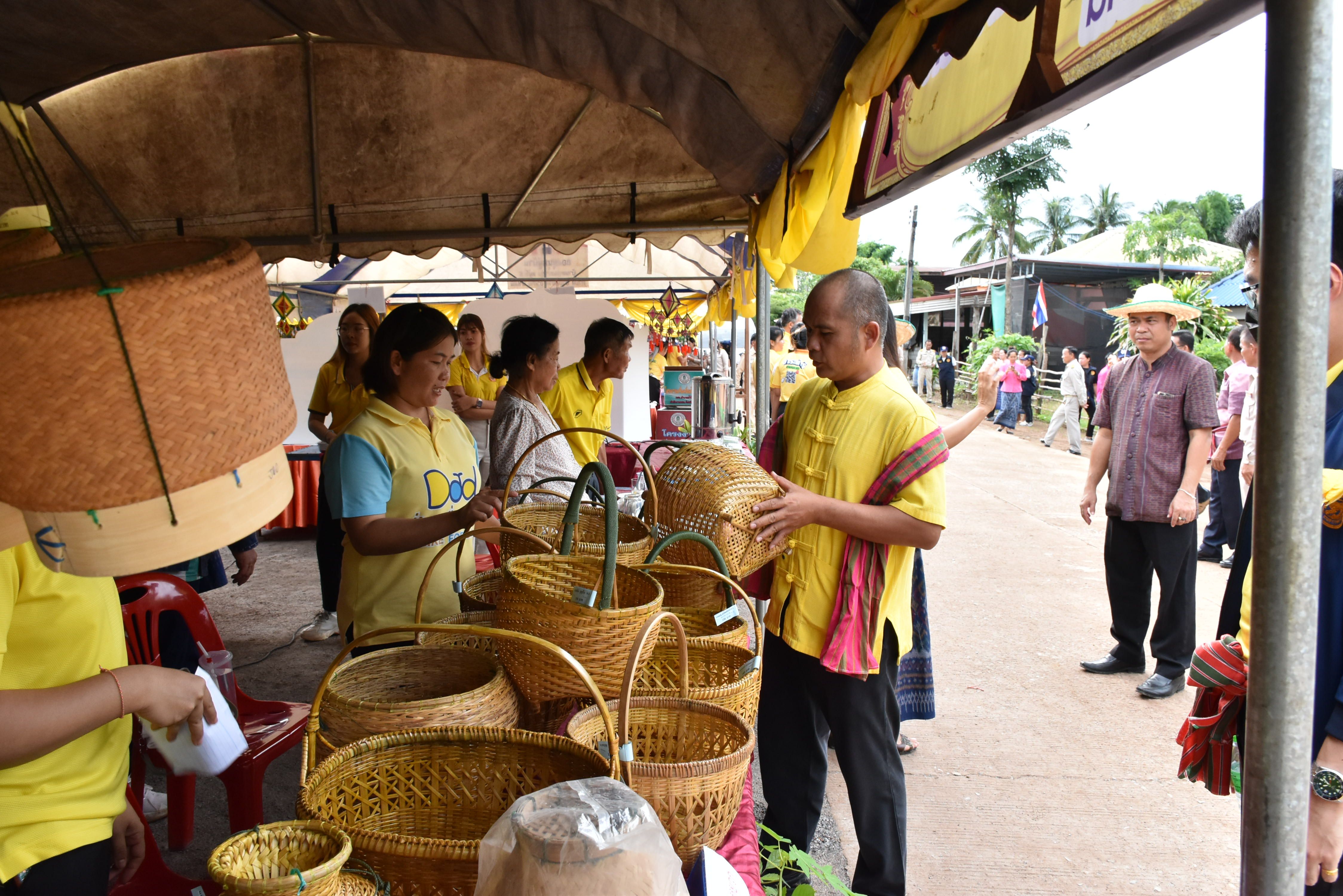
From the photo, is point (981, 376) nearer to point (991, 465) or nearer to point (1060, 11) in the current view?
point (1060, 11)

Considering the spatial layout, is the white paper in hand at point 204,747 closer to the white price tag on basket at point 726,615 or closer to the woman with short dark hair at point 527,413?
the white price tag on basket at point 726,615

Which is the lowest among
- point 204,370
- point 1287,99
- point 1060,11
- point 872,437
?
point 872,437

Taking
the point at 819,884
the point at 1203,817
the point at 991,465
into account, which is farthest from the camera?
the point at 991,465

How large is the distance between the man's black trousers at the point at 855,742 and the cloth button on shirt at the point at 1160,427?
2467 millimetres

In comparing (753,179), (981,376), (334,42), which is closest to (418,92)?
(334,42)

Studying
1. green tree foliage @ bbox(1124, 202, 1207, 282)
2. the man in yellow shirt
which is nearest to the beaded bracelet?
the man in yellow shirt

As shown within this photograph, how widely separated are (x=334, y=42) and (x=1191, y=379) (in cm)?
423

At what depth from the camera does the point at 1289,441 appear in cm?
99

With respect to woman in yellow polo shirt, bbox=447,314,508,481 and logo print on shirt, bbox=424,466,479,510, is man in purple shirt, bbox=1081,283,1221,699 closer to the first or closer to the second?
Answer: logo print on shirt, bbox=424,466,479,510

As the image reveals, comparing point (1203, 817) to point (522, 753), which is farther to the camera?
point (1203, 817)

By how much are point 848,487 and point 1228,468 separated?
19.2 feet

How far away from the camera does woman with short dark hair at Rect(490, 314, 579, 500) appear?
3781mm

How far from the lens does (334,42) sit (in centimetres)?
356

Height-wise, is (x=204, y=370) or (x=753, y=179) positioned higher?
(x=753, y=179)
